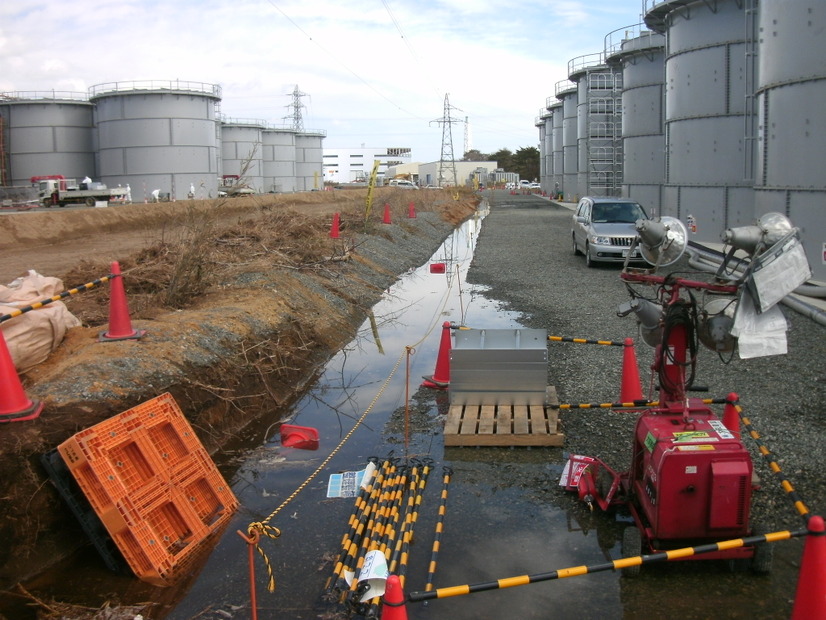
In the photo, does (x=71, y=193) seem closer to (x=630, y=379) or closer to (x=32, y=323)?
(x=32, y=323)

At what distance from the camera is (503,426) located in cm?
774

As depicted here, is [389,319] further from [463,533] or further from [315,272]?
[463,533]

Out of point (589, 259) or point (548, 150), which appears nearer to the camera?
point (589, 259)

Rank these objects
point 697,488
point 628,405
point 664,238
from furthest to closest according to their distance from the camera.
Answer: point 628,405 → point 664,238 → point 697,488

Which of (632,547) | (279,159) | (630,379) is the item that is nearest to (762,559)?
(632,547)

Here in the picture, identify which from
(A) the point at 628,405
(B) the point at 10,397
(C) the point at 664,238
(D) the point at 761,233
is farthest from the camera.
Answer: (A) the point at 628,405

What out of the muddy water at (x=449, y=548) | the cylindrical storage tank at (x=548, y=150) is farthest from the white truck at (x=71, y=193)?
the cylindrical storage tank at (x=548, y=150)

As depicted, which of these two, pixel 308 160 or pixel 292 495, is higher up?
pixel 308 160

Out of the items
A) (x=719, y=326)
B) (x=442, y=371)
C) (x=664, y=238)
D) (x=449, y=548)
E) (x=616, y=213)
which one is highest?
(x=616, y=213)

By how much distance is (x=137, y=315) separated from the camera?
9.77 m

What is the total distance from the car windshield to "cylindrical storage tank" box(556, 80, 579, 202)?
42.2 meters

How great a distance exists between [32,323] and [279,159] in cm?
7252

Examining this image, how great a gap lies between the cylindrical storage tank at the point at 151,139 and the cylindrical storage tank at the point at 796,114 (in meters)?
39.3

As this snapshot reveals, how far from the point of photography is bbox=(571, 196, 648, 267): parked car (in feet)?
64.0
